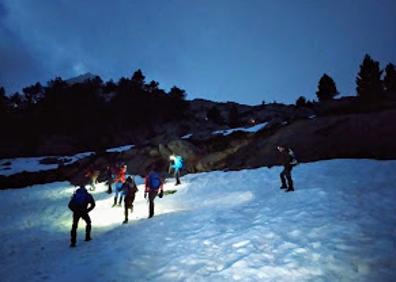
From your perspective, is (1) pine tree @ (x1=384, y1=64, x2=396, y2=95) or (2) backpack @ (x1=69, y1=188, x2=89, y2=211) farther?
(1) pine tree @ (x1=384, y1=64, x2=396, y2=95)

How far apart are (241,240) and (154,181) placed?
657 cm

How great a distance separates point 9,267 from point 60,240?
3.02 m

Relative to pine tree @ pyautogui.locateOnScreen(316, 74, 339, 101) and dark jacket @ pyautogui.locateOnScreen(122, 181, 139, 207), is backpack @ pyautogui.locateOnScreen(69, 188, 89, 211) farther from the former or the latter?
pine tree @ pyautogui.locateOnScreen(316, 74, 339, 101)

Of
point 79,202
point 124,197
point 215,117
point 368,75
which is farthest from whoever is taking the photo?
point 215,117

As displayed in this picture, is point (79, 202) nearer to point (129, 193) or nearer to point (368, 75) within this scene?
point (129, 193)

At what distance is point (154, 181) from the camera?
14.7m

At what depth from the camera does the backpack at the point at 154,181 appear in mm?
14648

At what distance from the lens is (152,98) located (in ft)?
265

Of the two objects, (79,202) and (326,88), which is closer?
(79,202)

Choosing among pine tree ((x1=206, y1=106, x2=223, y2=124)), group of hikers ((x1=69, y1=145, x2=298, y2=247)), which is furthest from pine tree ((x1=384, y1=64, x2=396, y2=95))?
group of hikers ((x1=69, y1=145, x2=298, y2=247))

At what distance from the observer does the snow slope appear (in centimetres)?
720

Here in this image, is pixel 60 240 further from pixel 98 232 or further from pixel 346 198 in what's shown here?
pixel 346 198

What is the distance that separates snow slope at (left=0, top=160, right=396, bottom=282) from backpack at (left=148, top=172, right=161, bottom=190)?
56.9 inches

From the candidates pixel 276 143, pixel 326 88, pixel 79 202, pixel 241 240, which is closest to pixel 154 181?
pixel 79 202
